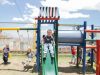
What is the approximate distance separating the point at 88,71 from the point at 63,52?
10471 mm

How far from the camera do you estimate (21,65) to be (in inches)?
742

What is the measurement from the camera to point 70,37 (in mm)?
16531

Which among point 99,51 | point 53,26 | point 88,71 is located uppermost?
point 53,26

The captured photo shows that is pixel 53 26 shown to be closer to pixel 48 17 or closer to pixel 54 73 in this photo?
pixel 48 17

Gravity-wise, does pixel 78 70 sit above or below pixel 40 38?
below

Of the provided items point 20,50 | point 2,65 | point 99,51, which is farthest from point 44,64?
point 20,50

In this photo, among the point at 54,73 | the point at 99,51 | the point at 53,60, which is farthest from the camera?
the point at 53,60

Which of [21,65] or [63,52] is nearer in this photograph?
[21,65]

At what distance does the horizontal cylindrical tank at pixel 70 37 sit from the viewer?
16.5m

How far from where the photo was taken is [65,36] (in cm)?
1655

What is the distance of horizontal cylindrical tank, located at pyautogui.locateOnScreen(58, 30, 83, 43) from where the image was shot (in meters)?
16.5

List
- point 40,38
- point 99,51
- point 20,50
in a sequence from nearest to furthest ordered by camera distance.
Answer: point 99,51 < point 40,38 < point 20,50

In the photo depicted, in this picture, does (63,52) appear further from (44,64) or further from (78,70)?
(44,64)

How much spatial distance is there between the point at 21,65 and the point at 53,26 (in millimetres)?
3221
